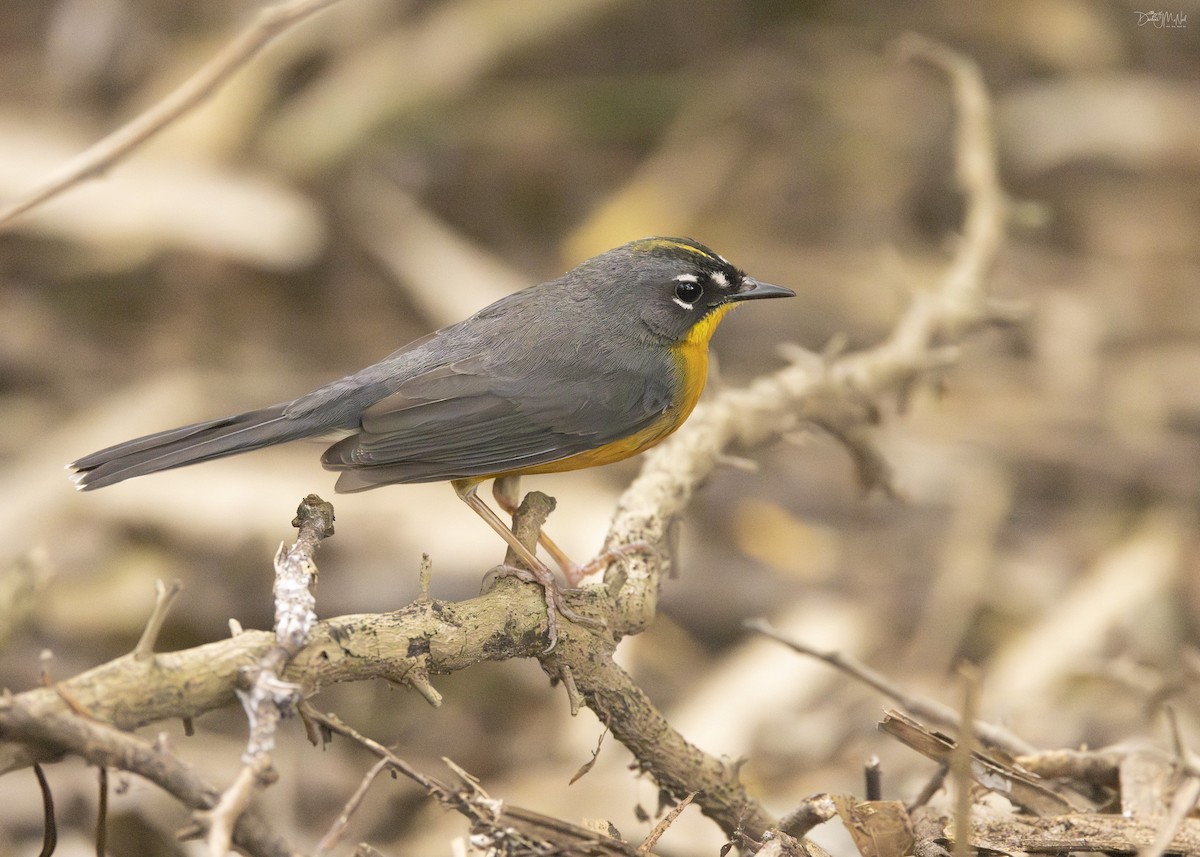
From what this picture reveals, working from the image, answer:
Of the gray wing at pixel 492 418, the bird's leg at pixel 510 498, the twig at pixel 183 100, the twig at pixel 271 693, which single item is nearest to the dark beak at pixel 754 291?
A: the gray wing at pixel 492 418

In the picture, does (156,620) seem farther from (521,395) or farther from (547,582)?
(521,395)

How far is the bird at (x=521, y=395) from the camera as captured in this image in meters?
4.12

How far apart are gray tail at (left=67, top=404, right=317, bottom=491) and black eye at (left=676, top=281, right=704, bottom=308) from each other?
1.53 meters

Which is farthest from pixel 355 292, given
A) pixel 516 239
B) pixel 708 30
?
pixel 708 30

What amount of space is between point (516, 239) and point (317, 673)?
732 cm


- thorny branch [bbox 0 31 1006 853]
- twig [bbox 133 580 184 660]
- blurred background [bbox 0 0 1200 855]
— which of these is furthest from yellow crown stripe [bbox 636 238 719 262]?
twig [bbox 133 580 184 660]

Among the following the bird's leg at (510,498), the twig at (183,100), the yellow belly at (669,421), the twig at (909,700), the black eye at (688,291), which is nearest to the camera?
the twig at (183,100)

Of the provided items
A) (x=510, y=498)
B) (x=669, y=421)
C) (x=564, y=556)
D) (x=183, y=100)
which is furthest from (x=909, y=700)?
(x=183, y=100)

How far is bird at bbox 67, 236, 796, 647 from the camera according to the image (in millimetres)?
4125

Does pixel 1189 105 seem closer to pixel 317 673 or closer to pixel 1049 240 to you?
pixel 1049 240

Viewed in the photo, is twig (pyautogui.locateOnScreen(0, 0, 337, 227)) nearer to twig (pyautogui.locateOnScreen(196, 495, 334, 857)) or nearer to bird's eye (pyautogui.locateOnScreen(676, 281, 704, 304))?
twig (pyautogui.locateOnScreen(196, 495, 334, 857))

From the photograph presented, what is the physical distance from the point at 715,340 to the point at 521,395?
4.51 m

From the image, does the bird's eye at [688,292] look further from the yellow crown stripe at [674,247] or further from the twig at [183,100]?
the twig at [183,100]

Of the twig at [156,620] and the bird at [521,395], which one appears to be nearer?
the twig at [156,620]
